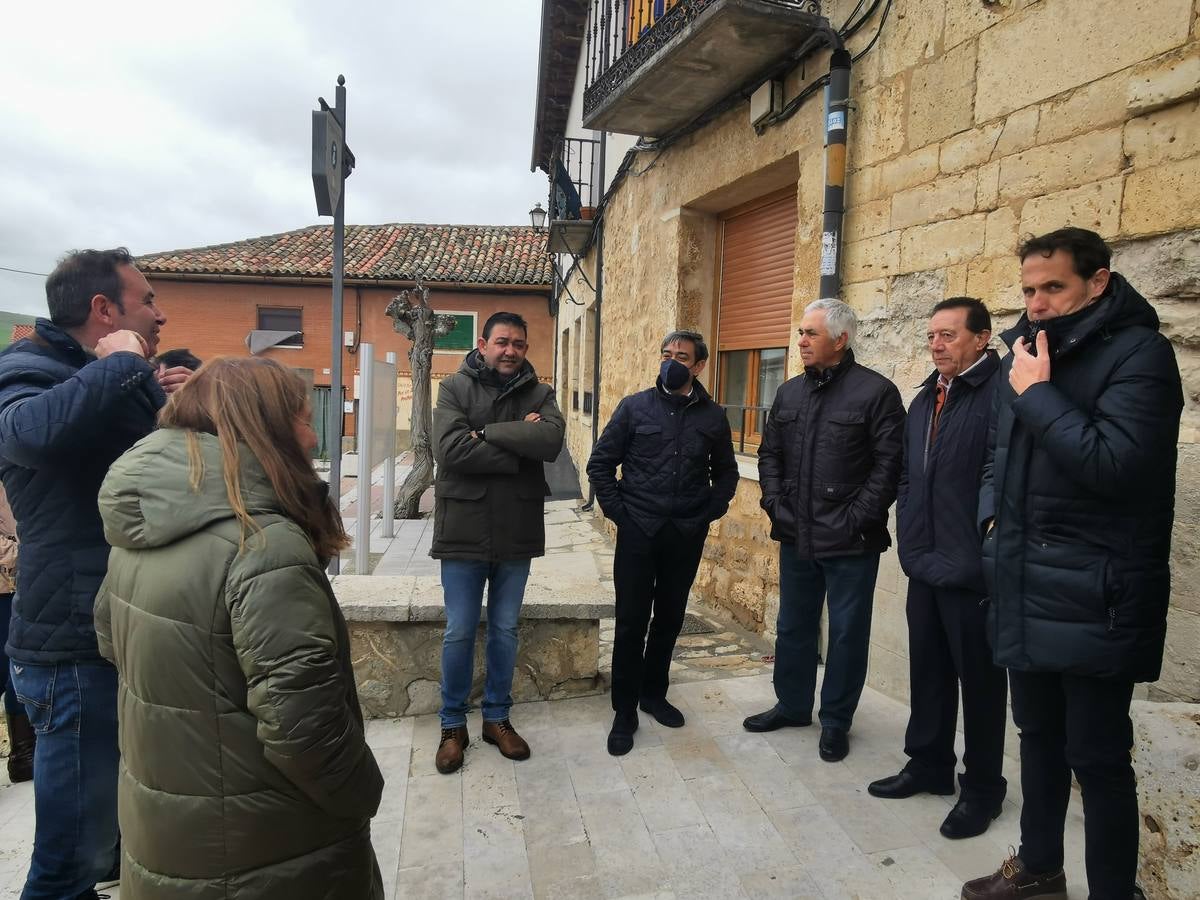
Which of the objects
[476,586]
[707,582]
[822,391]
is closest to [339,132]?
[476,586]

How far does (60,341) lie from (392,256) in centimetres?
2026

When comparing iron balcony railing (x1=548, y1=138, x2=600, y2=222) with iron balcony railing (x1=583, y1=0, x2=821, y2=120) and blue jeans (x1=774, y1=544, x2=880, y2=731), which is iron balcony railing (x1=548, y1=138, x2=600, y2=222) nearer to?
iron balcony railing (x1=583, y1=0, x2=821, y2=120)

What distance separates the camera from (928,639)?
271 cm

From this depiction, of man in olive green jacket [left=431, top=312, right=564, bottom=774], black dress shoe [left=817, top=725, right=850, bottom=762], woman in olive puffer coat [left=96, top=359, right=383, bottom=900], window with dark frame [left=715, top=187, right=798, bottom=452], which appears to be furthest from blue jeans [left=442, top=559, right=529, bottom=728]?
window with dark frame [left=715, top=187, right=798, bottom=452]

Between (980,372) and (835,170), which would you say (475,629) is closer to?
(980,372)

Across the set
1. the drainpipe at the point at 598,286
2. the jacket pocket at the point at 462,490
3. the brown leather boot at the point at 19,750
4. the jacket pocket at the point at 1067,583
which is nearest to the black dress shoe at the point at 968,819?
the jacket pocket at the point at 1067,583

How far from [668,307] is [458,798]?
4.00 m

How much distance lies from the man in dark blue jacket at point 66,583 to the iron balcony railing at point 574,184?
310 inches

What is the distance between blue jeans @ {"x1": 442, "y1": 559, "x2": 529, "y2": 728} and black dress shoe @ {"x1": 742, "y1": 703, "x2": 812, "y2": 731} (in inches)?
41.6

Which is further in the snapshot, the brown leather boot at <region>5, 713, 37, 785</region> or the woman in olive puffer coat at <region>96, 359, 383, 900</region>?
the brown leather boot at <region>5, 713, 37, 785</region>

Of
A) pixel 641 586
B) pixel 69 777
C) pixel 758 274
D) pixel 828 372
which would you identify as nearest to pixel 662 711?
pixel 641 586

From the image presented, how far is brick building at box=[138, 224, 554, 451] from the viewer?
64.5ft

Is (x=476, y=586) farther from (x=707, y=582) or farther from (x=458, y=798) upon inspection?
(x=707, y=582)

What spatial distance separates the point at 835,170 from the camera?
3918mm
